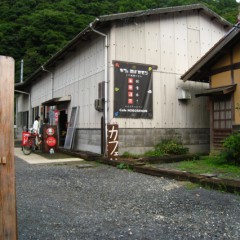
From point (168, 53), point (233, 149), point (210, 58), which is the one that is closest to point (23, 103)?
point (168, 53)

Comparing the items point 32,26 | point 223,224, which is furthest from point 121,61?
point 32,26

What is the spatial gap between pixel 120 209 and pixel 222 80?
8.39 metres

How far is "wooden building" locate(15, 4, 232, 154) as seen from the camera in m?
11.9

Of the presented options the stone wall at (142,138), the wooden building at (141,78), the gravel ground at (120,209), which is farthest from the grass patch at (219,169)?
the wooden building at (141,78)

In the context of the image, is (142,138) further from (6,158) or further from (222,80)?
(6,158)

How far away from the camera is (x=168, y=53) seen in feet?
43.5

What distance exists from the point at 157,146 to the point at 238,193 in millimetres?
6518

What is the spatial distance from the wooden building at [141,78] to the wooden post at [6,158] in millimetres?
8780

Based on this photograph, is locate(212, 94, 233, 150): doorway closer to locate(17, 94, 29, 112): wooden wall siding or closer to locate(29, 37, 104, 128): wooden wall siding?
locate(29, 37, 104, 128): wooden wall siding

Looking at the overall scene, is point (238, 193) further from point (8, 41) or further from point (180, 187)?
point (8, 41)

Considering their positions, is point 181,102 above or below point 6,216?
above

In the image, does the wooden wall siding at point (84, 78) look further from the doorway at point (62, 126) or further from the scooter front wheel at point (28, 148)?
the scooter front wheel at point (28, 148)

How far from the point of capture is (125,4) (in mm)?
20078

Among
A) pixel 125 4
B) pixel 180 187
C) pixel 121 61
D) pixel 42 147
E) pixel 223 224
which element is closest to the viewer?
pixel 223 224
